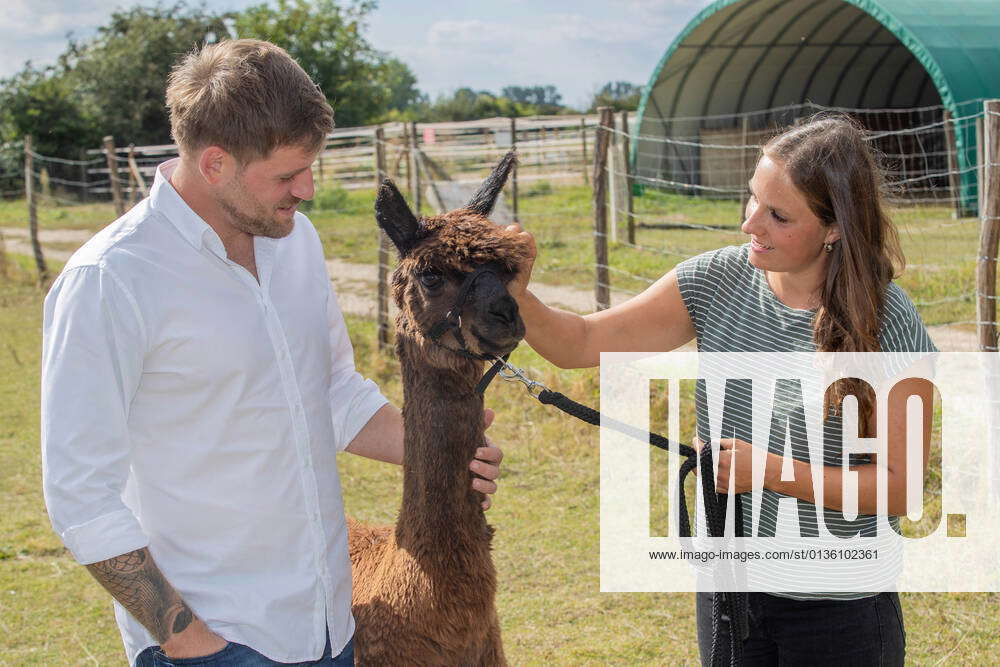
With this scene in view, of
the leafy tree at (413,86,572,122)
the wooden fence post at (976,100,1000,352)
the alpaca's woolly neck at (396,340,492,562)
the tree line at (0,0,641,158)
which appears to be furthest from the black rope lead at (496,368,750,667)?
the leafy tree at (413,86,572,122)

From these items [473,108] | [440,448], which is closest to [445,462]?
[440,448]

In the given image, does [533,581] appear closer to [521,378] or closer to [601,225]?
[521,378]

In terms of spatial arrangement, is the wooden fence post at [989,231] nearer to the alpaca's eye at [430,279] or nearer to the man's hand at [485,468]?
the man's hand at [485,468]

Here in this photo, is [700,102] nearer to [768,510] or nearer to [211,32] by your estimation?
[768,510]

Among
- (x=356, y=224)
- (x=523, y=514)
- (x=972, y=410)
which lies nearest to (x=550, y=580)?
(x=523, y=514)

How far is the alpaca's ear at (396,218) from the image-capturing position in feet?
7.29

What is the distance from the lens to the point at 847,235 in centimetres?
224

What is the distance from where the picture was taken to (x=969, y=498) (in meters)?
4.98

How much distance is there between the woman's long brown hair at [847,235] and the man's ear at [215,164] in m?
1.34

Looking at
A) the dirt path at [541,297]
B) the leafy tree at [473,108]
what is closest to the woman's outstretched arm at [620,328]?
the dirt path at [541,297]

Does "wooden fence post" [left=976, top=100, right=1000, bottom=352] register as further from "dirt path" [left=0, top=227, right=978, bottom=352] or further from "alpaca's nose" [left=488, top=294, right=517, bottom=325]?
A: "alpaca's nose" [left=488, top=294, right=517, bottom=325]

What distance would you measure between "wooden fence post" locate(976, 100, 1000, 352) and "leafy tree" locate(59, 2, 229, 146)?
28201mm

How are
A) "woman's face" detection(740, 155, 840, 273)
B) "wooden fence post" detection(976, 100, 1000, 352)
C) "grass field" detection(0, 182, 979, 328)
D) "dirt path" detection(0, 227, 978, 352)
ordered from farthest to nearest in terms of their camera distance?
"grass field" detection(0, 182, 979, 328) → "dirt path" detection(0, 227, 978, 352) → "wooden fence post" detection(976, 100, 1000, 352) → "woman's face" detection(740, 155, 840, 273)

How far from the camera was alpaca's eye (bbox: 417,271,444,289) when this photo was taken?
7.49ft
